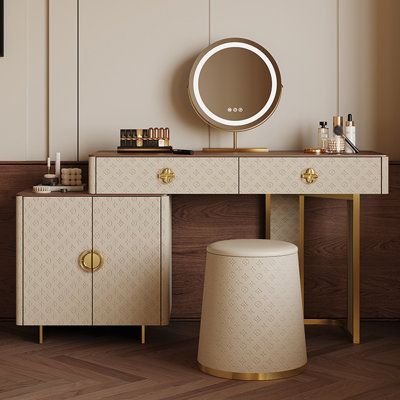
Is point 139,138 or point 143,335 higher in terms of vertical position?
point 139,138

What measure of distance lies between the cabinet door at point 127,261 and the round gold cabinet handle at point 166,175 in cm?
8

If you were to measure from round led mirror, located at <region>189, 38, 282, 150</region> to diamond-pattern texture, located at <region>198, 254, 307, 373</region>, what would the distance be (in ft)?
2.94

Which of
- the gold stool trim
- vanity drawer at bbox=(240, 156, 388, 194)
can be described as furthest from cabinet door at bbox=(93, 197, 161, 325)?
the gold stool trim

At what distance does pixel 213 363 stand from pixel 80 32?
159 cm

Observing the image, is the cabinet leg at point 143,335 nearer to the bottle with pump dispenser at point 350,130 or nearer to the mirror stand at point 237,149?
the mirror stand at point 237,149

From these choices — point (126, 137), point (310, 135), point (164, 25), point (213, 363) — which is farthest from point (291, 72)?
point (213, 363)

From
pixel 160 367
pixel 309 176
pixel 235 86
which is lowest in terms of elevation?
pixel 160 367

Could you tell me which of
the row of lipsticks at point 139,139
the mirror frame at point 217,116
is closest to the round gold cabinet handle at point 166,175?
the row of lipsticks at point 139,139

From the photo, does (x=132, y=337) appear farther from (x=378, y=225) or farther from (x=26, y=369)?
(x=378, y=225)

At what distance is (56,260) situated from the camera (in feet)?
10.4

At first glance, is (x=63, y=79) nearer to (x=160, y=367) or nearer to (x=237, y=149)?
(x=237, y=149)

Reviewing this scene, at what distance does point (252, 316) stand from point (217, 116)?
3.49ft

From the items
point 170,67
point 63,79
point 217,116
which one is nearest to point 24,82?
point 63,79

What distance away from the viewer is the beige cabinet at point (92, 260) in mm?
3164
